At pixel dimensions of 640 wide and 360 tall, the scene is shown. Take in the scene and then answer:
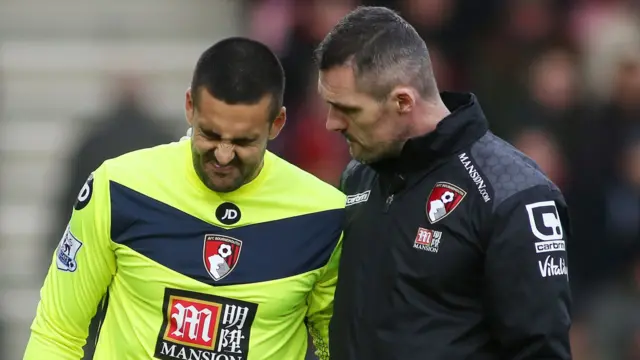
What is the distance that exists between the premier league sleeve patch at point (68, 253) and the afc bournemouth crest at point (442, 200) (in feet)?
3.51

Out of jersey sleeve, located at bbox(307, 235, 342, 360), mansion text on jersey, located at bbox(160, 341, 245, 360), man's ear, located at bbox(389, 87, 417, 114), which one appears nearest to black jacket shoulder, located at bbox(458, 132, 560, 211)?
man's ear, located at bbox(389, 87, 417, 114)

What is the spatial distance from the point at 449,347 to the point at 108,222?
1.10 m

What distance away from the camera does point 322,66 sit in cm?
396

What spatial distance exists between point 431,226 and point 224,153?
65 cm

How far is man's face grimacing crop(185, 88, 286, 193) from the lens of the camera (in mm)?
3893

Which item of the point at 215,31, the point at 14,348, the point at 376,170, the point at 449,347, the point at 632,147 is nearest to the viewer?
the point at 449,347

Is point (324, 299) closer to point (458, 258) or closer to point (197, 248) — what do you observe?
point (197, 248)

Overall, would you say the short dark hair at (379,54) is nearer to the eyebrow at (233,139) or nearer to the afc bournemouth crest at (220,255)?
the eyebrow at (233,139)

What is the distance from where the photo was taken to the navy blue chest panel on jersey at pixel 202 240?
4.02 m

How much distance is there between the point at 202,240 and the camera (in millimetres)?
4059

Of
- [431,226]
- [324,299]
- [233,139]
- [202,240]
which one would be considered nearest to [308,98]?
[324,299]

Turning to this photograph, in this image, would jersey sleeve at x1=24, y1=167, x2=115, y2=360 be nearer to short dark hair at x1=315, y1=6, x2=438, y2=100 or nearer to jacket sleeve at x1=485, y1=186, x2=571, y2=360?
short dark hair at x1=315, y1=6, x2=438, y2=100

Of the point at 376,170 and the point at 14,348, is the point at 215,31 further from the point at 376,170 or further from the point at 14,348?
the point at 376,170

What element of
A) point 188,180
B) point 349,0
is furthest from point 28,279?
point 188,180
